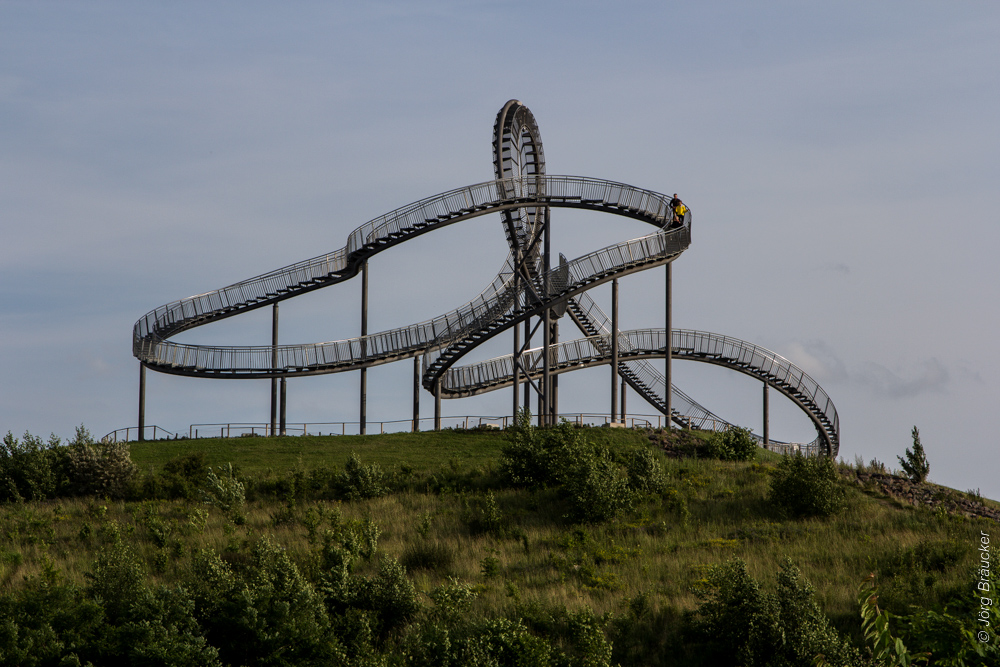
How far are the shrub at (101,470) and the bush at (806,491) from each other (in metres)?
17.7

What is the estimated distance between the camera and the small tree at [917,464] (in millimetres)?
35500

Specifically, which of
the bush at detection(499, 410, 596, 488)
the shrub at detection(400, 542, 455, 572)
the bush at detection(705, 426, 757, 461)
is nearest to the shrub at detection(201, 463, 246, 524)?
the shrub at detection(400, 542, 455, 572)

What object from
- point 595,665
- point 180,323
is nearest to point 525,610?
point 595,665

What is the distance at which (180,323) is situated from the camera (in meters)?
43.8

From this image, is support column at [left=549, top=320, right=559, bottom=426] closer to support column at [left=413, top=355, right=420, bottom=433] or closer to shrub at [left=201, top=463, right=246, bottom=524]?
support column at [left=413, top=355, right=420, bottom=433]

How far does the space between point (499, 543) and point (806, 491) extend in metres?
8.24

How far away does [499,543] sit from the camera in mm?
26094

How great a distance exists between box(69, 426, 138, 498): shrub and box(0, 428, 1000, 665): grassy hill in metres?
0.38

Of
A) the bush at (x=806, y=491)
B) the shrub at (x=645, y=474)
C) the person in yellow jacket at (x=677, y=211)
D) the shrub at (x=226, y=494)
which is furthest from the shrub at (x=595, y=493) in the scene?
the person in yellow jacket at (x=677, y=211)

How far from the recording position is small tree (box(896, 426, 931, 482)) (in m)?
35.5

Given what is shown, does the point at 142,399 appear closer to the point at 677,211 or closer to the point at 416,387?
the point at 416,387

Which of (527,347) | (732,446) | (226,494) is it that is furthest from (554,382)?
(226,494)

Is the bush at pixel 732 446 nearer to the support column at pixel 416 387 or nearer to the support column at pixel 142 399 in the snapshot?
the support column at pixel 416 387

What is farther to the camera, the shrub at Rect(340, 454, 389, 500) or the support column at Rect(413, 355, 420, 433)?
the support column at Rect(413, 355, 420, 433)
